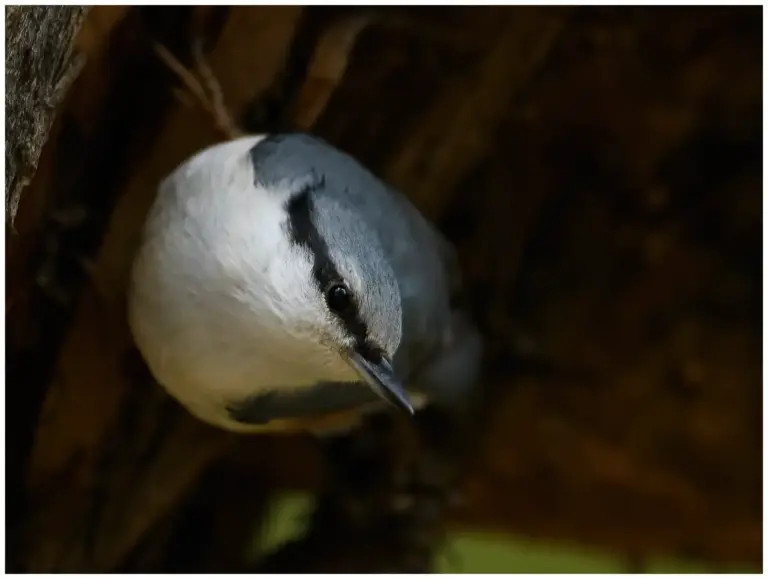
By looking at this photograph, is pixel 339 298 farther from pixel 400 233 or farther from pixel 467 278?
pixel 467 278

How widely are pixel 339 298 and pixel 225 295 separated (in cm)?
13

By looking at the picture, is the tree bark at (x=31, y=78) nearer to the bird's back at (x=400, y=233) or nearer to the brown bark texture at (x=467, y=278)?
the brown bark texture at (x=467, y=278)

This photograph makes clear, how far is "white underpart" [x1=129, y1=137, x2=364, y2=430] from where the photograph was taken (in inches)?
39.3

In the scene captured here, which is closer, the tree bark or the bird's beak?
the tree bark

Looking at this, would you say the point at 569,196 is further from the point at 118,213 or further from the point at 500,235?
the point at 118,213

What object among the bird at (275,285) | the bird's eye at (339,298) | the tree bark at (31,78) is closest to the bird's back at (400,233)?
the bird at (275,285)

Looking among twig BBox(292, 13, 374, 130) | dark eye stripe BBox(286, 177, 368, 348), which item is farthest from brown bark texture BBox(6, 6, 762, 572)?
dark eye stripe BBox(286, 177, 368, 348)

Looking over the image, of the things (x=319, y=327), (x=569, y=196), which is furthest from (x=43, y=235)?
(x=569, y=196)

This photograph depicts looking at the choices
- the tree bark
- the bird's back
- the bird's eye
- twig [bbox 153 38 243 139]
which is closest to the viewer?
the tree bark

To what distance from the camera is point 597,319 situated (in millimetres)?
1752

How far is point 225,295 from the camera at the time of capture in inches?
40.0

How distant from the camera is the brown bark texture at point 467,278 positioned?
1229 millimetres

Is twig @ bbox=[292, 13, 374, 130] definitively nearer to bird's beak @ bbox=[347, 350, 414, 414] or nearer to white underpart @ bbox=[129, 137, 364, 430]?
white underpart @ bbox=[129, 137, 364, 430]

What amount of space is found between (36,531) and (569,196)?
3.46ft
